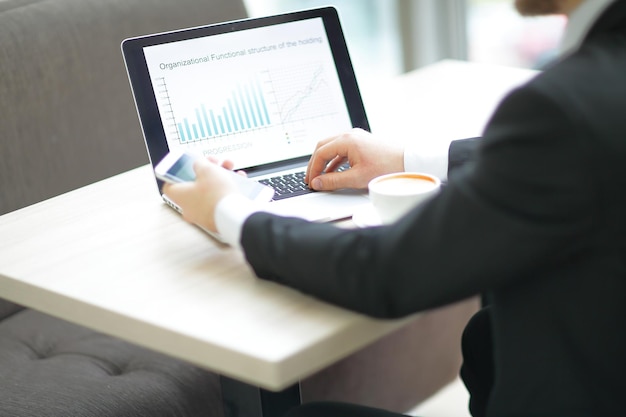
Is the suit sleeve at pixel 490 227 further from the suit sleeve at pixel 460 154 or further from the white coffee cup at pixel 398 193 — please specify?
the suit sleeve at pixel 460 154

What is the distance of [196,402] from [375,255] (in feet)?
2.38

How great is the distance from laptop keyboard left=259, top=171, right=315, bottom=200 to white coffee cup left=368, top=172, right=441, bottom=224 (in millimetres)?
202

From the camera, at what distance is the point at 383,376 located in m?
1.92

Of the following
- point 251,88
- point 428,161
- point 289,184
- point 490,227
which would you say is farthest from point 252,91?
point 490,227

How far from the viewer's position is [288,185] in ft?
4.29

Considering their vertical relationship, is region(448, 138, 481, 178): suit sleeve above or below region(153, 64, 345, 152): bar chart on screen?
below

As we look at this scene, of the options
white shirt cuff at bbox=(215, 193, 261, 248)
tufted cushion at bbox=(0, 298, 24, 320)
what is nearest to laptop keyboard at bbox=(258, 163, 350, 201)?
white shirt cuff at bbox=(215, 193, 261, 248)

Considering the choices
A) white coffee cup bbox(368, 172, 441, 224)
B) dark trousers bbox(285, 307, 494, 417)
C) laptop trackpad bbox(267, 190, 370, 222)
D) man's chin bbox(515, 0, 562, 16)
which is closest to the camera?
man's chin bbox(515, 0, 562, 16)

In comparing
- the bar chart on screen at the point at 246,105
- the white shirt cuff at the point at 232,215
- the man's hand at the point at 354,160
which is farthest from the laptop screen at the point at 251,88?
the white shirt cuff at the point at 232,215

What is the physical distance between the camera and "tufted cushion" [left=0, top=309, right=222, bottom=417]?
1339 mm

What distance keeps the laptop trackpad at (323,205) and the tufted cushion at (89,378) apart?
0.41 metres

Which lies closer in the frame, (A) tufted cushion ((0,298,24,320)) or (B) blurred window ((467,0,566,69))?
(A) tufted cushion ((0,298,24,320))

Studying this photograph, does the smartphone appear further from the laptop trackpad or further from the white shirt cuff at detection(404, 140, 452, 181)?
the white shirt cuff at detection(404, 140, 452, 181)

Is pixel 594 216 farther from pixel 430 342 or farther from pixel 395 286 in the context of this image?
pixel 430 342
